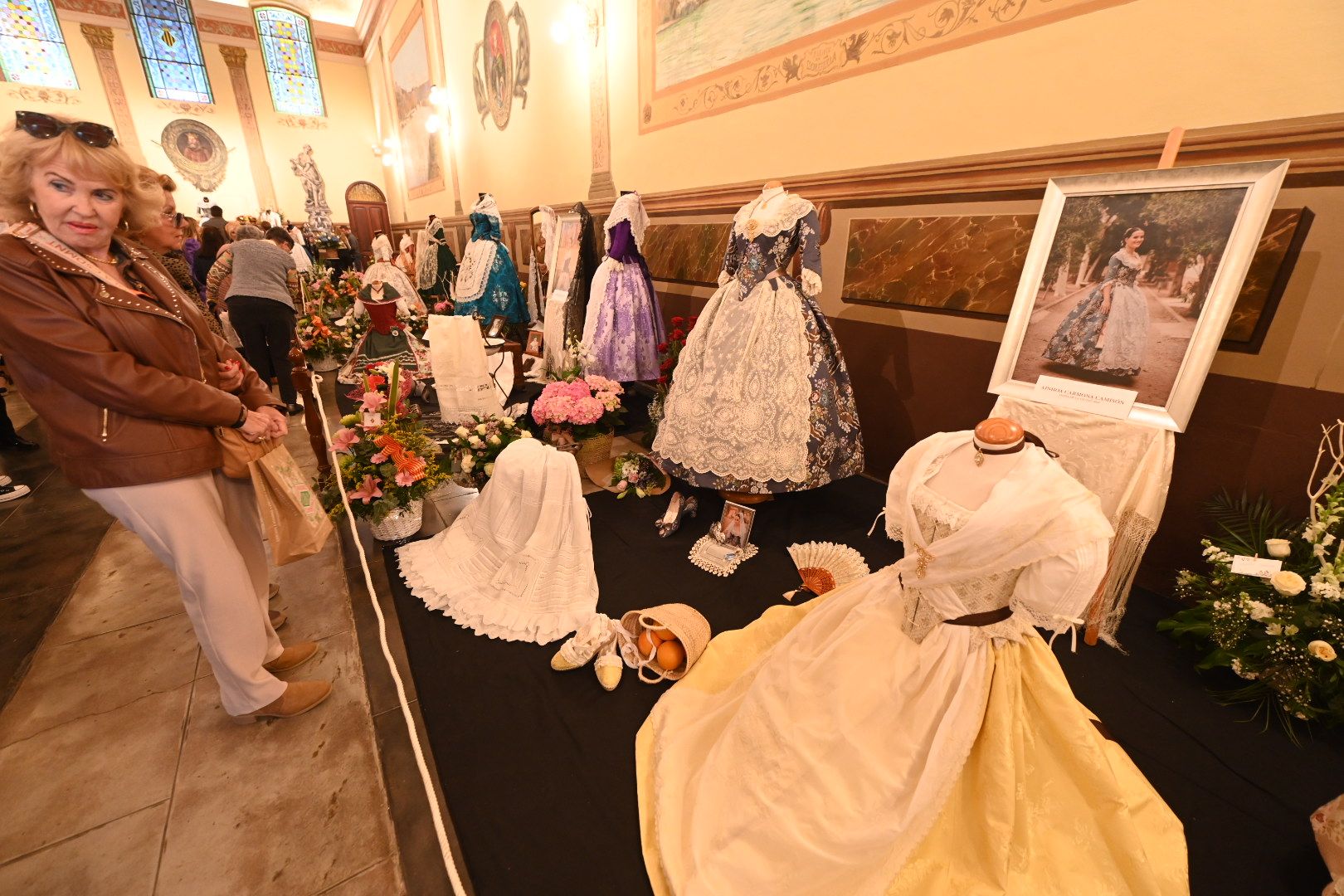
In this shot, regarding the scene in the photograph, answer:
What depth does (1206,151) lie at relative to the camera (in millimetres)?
2064

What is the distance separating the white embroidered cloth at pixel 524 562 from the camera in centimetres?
244

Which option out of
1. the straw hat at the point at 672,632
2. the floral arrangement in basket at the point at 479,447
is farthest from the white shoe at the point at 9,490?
the straw hat at the point at 672,632

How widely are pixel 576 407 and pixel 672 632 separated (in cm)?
173

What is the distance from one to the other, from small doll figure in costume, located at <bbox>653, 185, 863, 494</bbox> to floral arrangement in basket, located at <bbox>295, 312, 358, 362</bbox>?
5.01 meters

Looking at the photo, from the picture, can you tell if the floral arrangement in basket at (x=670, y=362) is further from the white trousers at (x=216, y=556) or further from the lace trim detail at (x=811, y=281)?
the white trousers at (x=216, y=556)

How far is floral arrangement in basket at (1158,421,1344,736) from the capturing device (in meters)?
1.83

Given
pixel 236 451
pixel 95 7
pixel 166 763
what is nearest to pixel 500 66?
pixel 236 451

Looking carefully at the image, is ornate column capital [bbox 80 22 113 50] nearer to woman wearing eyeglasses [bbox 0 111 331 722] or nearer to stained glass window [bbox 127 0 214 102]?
stained glass window [bbox 127 0 214 102]

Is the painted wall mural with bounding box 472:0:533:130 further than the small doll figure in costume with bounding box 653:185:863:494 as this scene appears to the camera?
Yes

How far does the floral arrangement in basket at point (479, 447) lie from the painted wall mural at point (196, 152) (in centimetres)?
1604

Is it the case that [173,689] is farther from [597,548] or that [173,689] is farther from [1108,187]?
[1108,187]

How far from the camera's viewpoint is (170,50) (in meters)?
12.9

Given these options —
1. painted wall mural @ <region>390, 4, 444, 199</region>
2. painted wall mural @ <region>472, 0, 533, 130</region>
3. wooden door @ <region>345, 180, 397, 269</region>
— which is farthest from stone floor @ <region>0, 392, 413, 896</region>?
wooden door @ <region>345, 180, 397, 269</region>

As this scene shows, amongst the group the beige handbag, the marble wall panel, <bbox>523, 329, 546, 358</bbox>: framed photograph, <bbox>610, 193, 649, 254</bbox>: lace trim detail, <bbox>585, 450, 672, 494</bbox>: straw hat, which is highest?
<bbox>610, 193, 649, 254</bbox>: lace trim detail
